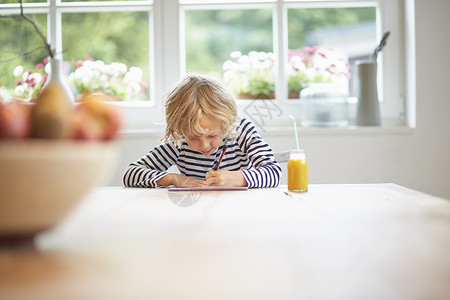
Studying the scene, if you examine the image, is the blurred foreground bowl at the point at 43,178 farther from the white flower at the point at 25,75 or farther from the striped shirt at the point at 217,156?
the white flower at the point at 25,75

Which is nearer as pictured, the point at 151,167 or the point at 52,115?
the point at 52,115

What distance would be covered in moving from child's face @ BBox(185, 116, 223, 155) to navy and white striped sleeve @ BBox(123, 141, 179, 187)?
17cm

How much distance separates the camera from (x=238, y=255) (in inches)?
21.8

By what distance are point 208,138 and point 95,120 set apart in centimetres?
127

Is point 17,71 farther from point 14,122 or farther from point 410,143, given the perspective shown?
point 14,122

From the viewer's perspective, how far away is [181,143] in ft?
6.68

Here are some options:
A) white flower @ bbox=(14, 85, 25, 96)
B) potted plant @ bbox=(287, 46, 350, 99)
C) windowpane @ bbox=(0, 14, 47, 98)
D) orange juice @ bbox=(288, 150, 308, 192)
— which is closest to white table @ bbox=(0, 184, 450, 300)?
orange juice @ bbox=(288, 150, 308, 192)

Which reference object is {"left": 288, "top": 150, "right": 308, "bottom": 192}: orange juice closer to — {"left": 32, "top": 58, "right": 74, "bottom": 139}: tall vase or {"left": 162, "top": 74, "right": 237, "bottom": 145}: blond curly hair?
{"left": 162, "top": 74, "right": 237, "bottom": 145}: blond curly hair

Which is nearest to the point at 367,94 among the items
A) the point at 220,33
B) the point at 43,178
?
the point at 43,178

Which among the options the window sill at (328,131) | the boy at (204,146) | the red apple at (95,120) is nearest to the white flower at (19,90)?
the window sill at (328,131)

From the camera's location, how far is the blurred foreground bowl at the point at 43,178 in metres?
0.49

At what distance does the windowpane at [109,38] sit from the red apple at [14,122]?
2.40 metres

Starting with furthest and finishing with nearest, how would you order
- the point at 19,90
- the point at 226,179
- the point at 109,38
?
1. the point at 109,38
2. the point at 19,90
3. the point at 226,179

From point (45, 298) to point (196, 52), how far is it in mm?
5594
